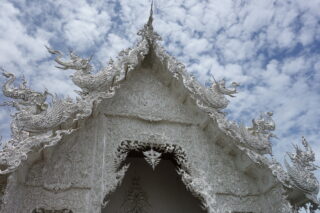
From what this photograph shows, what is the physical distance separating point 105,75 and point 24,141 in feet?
4.81

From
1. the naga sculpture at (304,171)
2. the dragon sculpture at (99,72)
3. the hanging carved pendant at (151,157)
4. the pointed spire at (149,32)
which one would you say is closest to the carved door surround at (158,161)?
the hanging carved pendant at (151,157)

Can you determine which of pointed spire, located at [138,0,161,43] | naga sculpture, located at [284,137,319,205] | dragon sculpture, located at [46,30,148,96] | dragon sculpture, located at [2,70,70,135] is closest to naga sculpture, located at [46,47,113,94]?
dragon sculpture, located at [46,30,148,96]

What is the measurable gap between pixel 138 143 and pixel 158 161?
394 mm

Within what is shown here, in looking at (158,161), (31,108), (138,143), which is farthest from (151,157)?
(31,108)

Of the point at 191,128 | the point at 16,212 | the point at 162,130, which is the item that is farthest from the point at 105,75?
the point at 16,212

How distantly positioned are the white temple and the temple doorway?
1.33 metres

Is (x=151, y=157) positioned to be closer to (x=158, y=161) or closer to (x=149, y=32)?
(x=158, y=161)

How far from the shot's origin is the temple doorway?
6.01 meters

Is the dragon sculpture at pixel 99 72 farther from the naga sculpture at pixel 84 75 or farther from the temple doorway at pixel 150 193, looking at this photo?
the temple doorway at pixel 150 193

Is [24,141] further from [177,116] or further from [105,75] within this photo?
[177,116]

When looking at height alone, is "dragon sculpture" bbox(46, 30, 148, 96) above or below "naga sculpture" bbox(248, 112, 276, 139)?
above

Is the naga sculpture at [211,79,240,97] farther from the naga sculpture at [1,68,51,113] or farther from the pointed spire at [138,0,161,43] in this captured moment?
the naga sculpture at [1,68,51,113]

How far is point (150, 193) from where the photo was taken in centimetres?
632

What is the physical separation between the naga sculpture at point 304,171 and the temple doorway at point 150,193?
2.19 metres
